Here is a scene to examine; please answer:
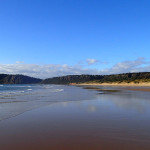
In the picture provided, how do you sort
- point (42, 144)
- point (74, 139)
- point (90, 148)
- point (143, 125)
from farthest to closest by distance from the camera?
1. point (143, 125)
2. point (74, 139)
3. point (42, 144)
4. point (90, 148)

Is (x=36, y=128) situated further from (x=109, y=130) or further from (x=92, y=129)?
(x=109, y=130)

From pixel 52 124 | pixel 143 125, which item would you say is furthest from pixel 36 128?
pixel 143 125

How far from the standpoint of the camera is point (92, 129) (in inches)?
278

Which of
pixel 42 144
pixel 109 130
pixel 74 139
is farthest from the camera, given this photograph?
pixel 109 130

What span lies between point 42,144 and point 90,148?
69.5 inches

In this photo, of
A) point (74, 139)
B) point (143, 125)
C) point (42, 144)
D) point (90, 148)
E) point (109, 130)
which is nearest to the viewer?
point (90, 148)

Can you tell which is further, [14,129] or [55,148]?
[14,129]

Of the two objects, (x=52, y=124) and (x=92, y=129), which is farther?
(x=52, y=124)

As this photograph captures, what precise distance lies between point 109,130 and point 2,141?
181 inches

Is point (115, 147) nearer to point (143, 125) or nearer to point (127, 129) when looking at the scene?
point (127, 129)

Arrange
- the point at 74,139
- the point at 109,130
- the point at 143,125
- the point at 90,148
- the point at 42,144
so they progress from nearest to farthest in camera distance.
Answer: the point at 90,148
the point at 42,144
the point at 74,139
the point at 109,130
the point at 143,125

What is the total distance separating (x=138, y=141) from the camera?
5.55 metres

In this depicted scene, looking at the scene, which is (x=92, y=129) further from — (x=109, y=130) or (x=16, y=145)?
(x=16, y=145)

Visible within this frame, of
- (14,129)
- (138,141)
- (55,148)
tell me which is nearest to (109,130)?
(138,141)
